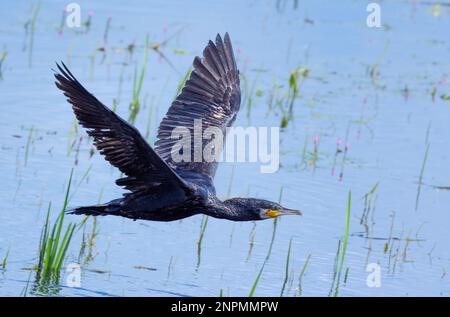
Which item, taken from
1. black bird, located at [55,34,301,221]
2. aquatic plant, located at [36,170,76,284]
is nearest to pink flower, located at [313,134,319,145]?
black bird, located at [55,34,301,221]

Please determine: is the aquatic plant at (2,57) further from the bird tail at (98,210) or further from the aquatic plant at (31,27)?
the bird tail at (98,210)

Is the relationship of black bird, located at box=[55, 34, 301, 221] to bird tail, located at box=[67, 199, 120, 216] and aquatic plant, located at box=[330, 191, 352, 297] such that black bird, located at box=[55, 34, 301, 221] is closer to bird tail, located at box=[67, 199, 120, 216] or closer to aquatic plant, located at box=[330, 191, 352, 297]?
bird tail, located at box=[67, 199, 120, 216]

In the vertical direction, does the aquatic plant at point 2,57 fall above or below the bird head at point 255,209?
above

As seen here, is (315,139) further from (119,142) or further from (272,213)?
(119,142)

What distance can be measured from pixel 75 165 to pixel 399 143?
9.93 ft

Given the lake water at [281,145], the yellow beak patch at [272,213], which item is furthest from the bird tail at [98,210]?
the yellow beak patch at [272,213]

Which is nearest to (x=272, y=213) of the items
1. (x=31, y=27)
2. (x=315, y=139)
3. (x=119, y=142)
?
(x=119, y=142)

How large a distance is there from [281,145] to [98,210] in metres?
3.44

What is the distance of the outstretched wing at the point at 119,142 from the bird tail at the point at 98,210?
0.53 feet

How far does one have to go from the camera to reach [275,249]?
28.9 ft

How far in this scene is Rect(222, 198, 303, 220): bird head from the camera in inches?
323

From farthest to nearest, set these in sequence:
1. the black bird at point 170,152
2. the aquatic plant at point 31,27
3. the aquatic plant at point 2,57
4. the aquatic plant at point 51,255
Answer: the aquatic plant at point 31,27 → the aquatic plant at point 2,57 → the aquatic plant at point 51,255 → the black bird at point 170,152

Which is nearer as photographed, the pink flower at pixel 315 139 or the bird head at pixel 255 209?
the bird head at pixel 255 209

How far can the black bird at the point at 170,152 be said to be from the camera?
7.18 meters
